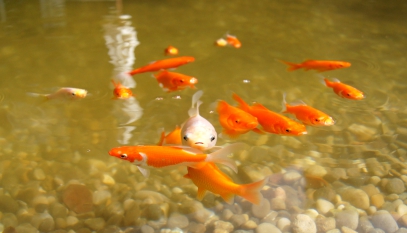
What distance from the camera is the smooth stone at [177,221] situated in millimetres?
2416

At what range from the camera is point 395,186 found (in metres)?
2.77

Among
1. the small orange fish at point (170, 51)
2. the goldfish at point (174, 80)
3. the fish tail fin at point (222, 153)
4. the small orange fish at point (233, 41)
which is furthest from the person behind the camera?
the small orange fish at point (233, 41)

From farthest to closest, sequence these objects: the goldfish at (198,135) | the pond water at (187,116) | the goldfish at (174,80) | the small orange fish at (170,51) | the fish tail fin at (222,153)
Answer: the small orange fish at (170,51)
the goldfish at (174,80)
the pond water at (187,116)
the goldfish at (198,135)
the fish tail fin at (222,153)

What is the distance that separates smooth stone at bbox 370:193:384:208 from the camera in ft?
8.54

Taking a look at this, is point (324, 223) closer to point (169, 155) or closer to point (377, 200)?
point (377, 200)

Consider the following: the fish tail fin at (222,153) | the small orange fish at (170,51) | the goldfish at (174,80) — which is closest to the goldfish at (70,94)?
the goldfish at (174,80)

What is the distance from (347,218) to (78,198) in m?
1.91

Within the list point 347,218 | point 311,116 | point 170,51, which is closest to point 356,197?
point 347,218

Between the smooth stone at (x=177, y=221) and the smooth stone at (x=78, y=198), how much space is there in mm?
600

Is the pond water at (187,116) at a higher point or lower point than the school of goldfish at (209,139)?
lower

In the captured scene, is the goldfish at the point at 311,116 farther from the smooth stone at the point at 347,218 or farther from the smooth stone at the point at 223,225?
the smooth stone at the point at 223,225

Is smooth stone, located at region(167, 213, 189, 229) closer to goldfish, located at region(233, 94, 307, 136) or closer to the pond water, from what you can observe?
the pond water

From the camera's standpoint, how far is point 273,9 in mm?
6793

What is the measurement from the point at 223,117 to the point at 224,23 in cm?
367
